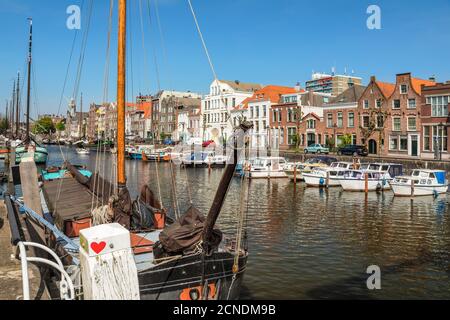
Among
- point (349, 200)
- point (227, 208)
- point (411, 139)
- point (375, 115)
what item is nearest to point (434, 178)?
point (349, 200)

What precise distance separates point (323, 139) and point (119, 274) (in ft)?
222

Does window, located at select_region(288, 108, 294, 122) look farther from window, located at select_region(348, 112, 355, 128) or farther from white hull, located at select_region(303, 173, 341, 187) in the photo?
white hull, located at select_region(303, 173, 341, 187)

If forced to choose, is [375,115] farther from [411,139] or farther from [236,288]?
[236,288]

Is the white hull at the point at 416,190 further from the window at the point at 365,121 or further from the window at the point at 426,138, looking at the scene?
the window at the point at 365,121

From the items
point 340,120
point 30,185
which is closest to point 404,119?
point 340,120

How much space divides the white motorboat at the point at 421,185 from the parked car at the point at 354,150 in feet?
71.6

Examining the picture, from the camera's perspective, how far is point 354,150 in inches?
2324

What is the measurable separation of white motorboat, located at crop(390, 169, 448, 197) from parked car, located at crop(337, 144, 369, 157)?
2182 cm

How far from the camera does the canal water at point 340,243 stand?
45.7ft

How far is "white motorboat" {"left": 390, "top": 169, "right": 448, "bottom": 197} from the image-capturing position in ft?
113

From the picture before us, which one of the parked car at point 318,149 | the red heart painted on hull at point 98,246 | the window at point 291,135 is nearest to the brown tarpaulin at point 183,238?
the red heart painted on hull at point 98,246

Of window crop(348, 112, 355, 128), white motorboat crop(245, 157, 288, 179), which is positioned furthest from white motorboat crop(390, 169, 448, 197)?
window crop(348, 112, 355, 128)

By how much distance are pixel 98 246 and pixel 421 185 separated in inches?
1334

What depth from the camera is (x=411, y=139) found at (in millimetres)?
56875
